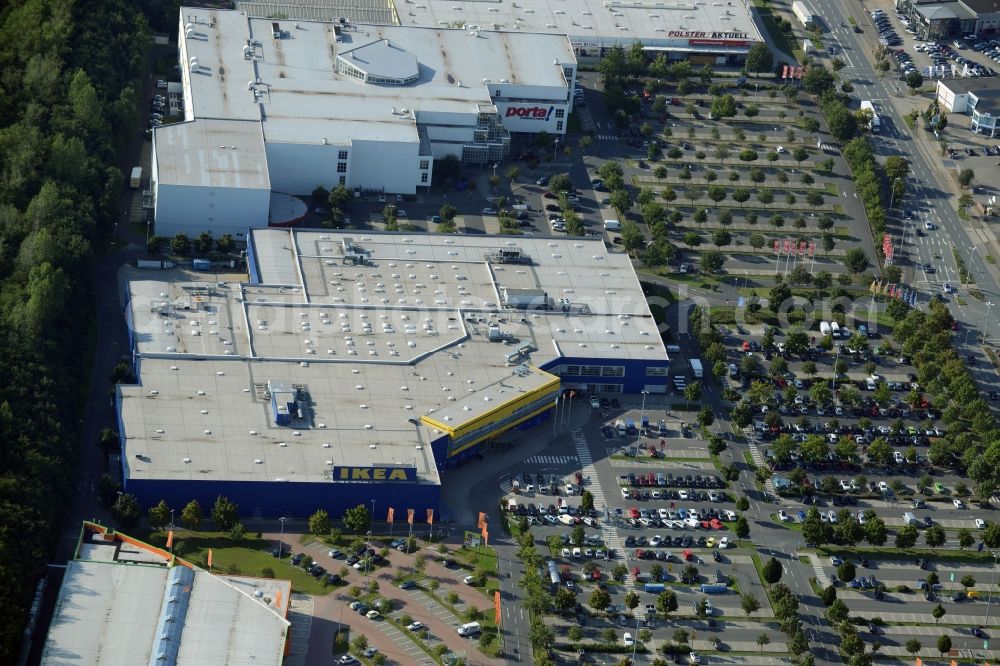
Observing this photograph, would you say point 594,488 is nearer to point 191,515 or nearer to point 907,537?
point 907,537

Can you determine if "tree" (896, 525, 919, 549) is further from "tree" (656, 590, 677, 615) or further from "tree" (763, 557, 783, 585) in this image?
"tree" (656, 590, 677, 615)

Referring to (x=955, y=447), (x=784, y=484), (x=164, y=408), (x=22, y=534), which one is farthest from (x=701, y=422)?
(x=22, y=534)

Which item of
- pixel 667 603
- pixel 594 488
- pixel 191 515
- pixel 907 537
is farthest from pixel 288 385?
pixel 907 537

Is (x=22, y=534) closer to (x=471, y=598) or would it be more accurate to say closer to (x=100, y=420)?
(x=100, y=420)

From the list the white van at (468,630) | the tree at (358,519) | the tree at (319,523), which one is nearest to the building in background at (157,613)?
the tree at (319,523)

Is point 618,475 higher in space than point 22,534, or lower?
higher

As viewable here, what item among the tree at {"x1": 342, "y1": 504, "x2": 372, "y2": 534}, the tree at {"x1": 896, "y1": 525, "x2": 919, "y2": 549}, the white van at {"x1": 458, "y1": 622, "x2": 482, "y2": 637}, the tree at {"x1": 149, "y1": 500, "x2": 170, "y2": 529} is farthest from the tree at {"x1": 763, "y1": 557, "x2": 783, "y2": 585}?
the tree at {"x1": 149, "y1": 500, "x2": 170, "y2": 529}
